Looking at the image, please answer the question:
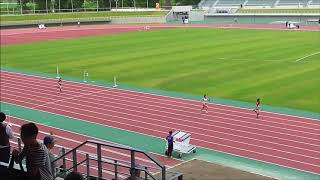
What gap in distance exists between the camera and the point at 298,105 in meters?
22.7

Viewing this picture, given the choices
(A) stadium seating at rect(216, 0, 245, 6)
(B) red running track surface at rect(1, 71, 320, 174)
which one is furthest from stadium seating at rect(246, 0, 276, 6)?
(B) red running track surface at rect(1, 71, 320, 174)

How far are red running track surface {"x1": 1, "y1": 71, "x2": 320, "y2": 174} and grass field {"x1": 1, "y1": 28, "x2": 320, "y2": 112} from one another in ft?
8.43

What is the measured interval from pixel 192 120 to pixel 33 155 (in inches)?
572

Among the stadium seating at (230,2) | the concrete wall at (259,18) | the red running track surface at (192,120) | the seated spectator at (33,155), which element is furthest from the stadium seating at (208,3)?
the seated spectator at (33,155)

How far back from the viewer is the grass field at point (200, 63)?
26.5m

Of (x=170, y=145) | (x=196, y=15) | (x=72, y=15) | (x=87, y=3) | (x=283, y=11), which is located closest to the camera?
(x=170, y=145)

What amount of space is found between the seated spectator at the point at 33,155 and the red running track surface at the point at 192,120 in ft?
33.7

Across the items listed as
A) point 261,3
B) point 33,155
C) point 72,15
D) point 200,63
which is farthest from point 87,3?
point 33,155

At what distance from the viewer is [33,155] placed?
6359mm

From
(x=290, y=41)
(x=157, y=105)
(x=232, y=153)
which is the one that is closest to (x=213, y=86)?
(x=157, y=105)

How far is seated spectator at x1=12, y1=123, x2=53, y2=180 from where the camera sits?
6.23 meters

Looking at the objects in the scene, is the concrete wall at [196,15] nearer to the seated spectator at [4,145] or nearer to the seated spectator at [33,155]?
the seated spectator at [4,145]

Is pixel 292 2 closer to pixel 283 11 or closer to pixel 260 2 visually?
pixel 260 2

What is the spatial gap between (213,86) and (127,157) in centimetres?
1235
